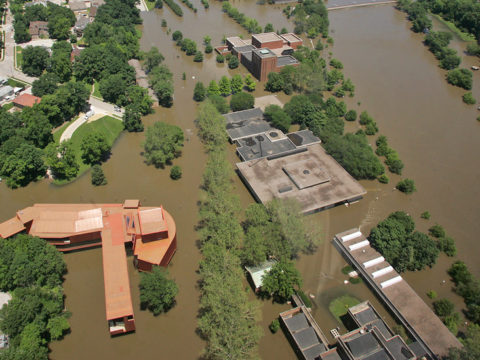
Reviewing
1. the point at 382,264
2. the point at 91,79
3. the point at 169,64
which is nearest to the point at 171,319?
the point at 382,264

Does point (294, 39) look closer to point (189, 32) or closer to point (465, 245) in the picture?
point (189, 32)

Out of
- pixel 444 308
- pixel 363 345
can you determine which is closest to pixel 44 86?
pixel 363 345

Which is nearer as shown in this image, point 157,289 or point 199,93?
point 157,289

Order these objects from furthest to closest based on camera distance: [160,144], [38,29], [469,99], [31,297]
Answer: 1. [38,29]
2. [469,99]
3. [160,144]
4. [31,297]

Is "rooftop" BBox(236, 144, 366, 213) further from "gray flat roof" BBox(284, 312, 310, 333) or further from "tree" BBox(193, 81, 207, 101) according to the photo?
"tree" BBox(193, 81, 207, 101)

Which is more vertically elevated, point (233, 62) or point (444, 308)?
point (233, 62)

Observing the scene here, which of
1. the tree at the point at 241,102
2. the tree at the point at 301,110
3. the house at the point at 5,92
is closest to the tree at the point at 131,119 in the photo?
the tree at the point at 241,102

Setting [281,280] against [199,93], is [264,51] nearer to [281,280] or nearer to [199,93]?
[199,93]

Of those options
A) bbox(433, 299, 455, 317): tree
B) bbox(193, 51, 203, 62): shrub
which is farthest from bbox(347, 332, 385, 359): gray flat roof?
bbox(193, 51, 203, 62): shrub

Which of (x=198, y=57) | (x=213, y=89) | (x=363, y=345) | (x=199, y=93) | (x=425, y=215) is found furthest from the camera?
(x=198, y=57)
